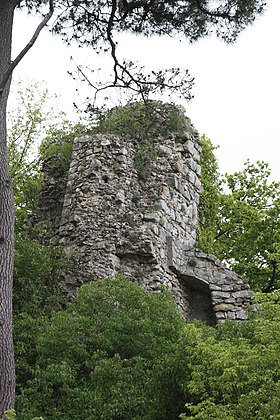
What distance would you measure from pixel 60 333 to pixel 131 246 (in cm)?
411

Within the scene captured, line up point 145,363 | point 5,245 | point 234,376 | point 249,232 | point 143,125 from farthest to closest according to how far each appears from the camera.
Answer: point 249,232 → point 143,125 → point 145,363 → point 5,245 → point 234,376

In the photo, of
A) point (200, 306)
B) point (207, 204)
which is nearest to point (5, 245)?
point (200, 306)

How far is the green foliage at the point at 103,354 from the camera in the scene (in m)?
8.41

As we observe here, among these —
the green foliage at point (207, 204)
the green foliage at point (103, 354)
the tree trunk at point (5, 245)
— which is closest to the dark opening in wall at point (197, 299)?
the green foliage at point (207, 204)

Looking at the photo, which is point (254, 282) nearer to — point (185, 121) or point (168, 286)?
point (185, 121)

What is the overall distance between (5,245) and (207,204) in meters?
8.40

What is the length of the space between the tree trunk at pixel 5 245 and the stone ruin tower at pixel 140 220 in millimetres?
3929

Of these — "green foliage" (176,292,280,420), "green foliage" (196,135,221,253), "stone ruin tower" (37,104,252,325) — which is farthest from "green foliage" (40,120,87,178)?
"green foliage" (176,292,280,420)

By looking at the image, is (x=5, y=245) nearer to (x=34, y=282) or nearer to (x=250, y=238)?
(x=34, y=282)

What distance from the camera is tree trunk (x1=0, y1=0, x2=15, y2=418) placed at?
26.0 ft

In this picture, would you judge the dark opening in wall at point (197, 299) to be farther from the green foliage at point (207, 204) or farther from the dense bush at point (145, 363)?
the dense bush at point (145, 363)

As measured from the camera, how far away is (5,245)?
345 inches

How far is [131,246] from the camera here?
13367 mm

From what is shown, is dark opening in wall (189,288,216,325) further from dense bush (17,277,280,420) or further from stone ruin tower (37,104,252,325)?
dense bush (17,277,280,420)
